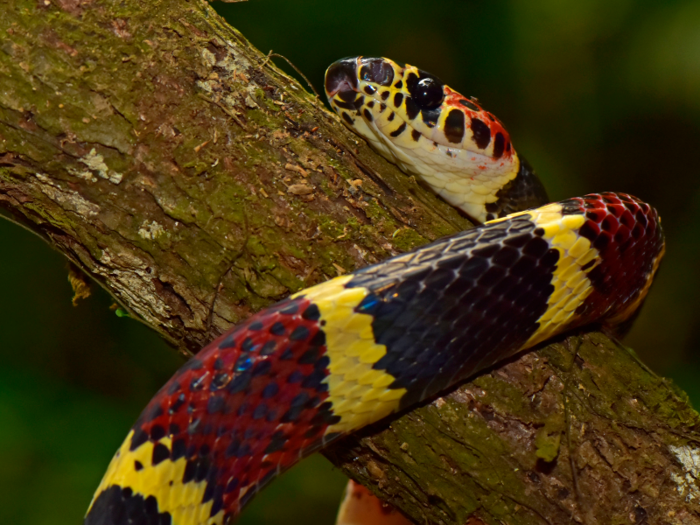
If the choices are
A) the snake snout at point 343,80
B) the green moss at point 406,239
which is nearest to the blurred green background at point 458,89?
the snake snout at point 343,80

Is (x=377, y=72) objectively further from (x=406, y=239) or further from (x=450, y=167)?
(x=406, y=239)

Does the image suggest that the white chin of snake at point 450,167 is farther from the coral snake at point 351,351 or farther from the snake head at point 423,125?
the coral snake at point 351,351

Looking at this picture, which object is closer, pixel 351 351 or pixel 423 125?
pixel 351 351

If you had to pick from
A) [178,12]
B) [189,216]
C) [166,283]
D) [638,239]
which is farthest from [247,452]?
[638,239]

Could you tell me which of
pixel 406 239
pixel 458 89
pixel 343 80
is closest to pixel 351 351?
pixel 406 239

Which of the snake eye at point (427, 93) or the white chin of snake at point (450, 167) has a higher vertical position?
the snake eye at point (427, 93)

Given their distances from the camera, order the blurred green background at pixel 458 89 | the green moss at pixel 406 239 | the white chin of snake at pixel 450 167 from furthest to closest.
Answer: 1. the blurred green background at pixel 458 89
2. the white chin of snake at pixel 450 167
3. the green moss at pixel 406 239

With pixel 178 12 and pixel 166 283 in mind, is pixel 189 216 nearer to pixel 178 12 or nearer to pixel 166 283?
pixel 166 283
